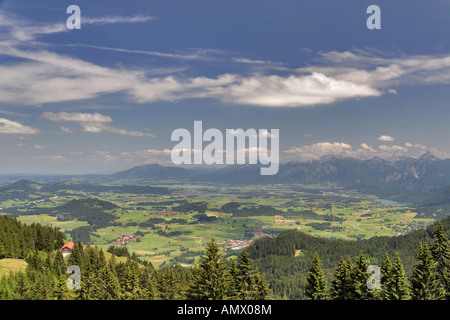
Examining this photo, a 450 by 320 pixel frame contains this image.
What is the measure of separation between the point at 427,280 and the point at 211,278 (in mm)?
25207

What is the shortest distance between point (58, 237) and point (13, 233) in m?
13.9

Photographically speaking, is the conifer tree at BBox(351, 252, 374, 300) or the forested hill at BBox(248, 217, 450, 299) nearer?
the conifer tree at BBox(351, 252, 374, 300)

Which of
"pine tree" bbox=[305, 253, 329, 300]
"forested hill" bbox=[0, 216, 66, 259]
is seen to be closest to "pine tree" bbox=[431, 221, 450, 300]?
"pine tree" bbox=[305, 253, 329, 300]

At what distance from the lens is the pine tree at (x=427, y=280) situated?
1375 inches

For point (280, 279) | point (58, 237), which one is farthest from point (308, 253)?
point (58, 237)

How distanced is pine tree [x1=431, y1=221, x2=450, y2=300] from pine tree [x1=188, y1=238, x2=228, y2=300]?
86.1ft

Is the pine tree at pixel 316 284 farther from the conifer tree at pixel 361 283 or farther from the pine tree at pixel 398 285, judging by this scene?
the pine tree at pixel 398 285

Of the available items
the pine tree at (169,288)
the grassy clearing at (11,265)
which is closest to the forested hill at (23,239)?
the grassy clearing at (11,265)

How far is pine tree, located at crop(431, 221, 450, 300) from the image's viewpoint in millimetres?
36312
